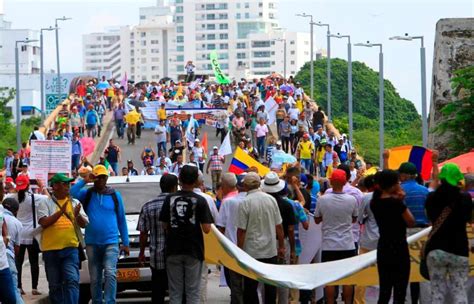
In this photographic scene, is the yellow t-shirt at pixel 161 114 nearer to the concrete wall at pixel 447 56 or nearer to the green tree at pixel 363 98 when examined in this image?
the concrete wall at pixel 447 56

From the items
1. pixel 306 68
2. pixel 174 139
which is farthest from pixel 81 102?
pixel 306 68

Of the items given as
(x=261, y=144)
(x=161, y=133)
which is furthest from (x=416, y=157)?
(x=161, y=133)

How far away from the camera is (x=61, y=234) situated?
56.4 feet

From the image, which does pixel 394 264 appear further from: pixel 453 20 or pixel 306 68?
pixel 306 68

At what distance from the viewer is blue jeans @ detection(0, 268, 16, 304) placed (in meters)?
15.4

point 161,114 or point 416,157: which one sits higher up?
point 416,157

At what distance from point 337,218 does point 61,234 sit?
3.02m

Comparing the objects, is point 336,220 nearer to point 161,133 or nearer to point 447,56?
point 447,56

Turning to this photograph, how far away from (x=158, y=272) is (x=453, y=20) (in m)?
15.4

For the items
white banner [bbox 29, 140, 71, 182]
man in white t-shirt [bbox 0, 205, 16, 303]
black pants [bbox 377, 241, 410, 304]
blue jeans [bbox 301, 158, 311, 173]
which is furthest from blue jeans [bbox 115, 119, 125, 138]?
black pants [bbox 377, 241, 410, 304]

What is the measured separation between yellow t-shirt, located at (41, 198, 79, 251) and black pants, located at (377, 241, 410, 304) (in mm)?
3975

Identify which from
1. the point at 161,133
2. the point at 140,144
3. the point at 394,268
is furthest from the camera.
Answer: the point at 140,144

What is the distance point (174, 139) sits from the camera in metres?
53.8

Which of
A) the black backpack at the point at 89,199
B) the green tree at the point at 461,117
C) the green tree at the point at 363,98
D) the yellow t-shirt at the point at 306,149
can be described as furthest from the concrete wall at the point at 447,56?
the green tree at the point at 363,98
